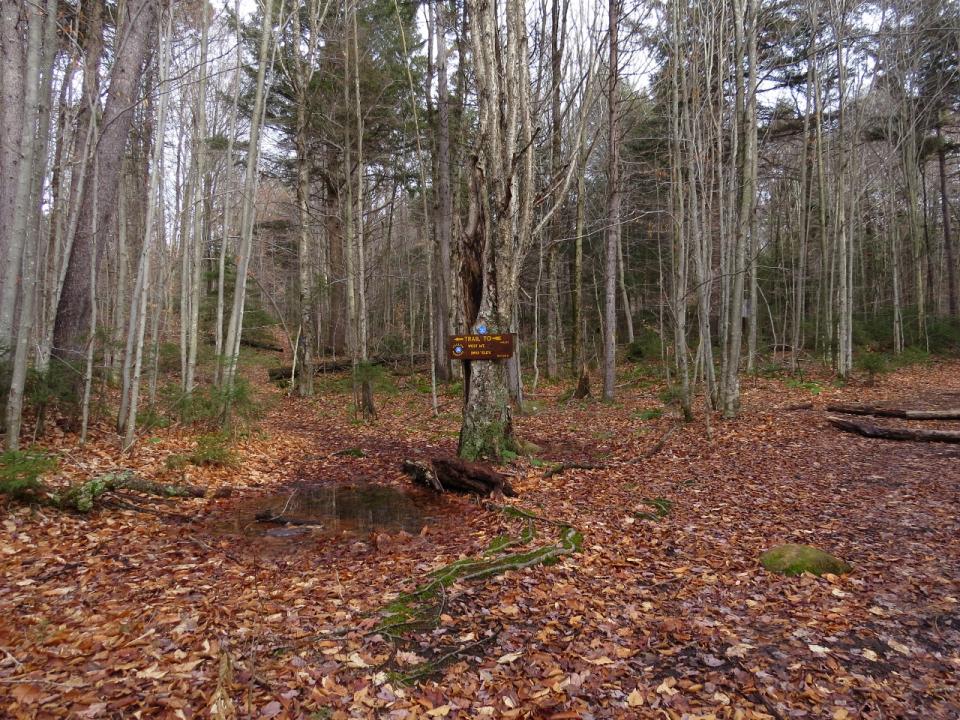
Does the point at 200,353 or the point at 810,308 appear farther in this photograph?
the point at 810,308

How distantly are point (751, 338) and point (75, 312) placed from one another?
53.6ft

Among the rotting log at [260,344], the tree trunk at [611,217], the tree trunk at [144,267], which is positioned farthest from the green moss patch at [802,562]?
the rotting log at [260,344]

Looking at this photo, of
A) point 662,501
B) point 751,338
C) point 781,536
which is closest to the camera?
point 781,536

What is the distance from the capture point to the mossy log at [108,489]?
5.32m

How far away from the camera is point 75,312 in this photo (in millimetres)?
8859

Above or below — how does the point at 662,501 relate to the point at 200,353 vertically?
below

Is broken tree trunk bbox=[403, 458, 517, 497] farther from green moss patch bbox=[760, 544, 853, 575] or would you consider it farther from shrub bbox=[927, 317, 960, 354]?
shrub bbox=[927, 317, 960, 354]

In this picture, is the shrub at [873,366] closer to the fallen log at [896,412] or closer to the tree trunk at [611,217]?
the fallen log at [896,412]

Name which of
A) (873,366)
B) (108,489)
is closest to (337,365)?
(108,489)

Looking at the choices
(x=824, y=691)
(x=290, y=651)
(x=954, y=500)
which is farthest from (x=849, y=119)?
(x=290, y=651)

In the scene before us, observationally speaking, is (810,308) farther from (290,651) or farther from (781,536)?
(290,651)

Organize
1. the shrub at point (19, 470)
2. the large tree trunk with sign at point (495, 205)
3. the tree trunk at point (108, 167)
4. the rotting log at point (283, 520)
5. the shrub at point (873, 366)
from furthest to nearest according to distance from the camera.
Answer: the shrub at point (873, 366) < the tree trunk at point (108, 167) < the large tree trunk with sign at point (495, 205) < the rotting log at point (283, 520) < the shrub at point (19, 470)

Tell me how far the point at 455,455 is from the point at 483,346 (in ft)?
7.28

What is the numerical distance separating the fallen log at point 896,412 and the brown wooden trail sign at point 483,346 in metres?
7.70
